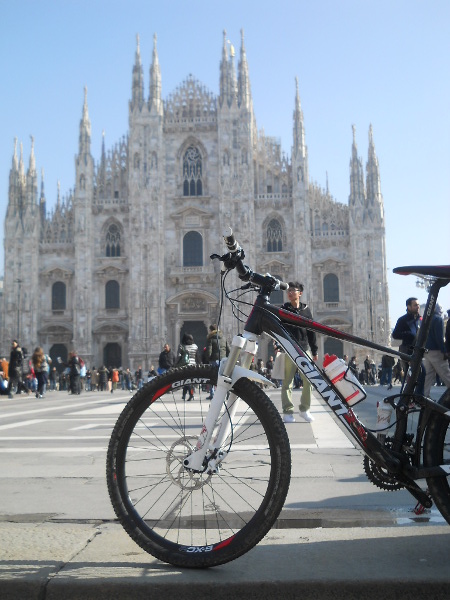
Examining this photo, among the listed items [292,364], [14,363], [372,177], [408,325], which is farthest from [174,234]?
[292,364]

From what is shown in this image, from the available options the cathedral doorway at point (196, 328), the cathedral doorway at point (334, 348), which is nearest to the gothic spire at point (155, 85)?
the cathedral doorway at point (196, 328)

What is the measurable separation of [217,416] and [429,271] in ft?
2.99

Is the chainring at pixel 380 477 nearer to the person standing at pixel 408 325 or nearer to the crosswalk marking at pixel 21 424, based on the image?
the person standing at pixel 408 325

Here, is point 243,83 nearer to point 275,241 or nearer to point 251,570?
point 275,241

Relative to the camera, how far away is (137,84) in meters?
35.8

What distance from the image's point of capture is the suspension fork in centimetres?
226

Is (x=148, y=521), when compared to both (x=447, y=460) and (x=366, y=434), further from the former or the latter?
(x=447, y=460)

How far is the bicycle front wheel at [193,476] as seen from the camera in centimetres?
208

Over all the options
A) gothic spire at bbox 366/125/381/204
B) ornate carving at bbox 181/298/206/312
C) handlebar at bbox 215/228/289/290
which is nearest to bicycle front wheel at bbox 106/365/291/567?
handlebar at bbox 215/228/289/290

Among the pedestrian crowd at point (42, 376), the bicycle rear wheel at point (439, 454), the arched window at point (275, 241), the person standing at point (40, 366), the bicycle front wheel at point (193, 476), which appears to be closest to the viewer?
the bicycle front wheel at point (193, 476)

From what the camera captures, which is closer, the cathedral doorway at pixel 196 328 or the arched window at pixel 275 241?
the cathedral doorway at pixel 196 328

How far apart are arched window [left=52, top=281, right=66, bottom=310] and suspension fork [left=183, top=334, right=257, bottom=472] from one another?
34.0 meters

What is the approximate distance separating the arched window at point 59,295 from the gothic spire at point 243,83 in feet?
44.0

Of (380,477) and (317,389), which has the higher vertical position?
(317,389)
